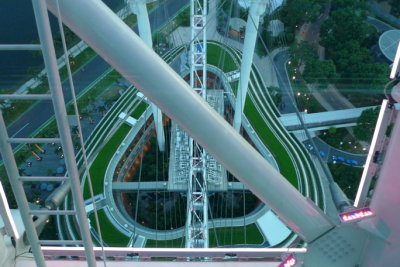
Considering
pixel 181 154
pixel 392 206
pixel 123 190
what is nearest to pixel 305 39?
pixel 181 154

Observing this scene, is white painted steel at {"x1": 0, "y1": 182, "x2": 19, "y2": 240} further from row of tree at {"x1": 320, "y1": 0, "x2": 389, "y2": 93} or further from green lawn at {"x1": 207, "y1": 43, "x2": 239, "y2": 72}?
row of tree at {"x1": 320, "y1": 0, "x2": 389, "y2": 93}

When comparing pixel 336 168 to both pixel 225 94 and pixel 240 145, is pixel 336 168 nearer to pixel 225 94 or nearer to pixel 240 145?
pixel 225 94

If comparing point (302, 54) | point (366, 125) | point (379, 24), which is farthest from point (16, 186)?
point (379, 24)

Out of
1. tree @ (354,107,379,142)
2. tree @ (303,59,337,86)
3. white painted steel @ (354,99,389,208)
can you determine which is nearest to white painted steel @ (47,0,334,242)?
white painted steel @ (354,99,389,208)

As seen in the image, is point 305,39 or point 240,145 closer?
point 240,145

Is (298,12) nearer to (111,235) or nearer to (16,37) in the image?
(16,37)

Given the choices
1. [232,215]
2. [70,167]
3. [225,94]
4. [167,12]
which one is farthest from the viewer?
[167,12]
